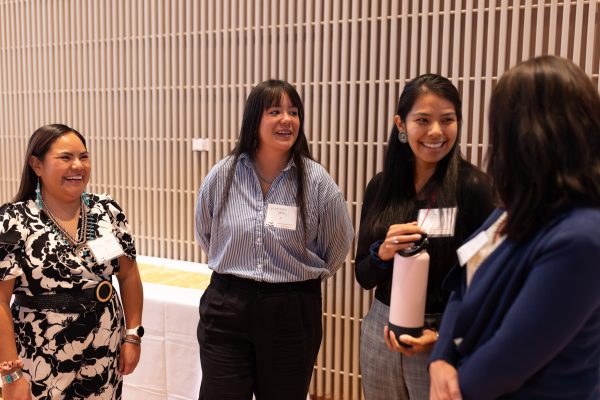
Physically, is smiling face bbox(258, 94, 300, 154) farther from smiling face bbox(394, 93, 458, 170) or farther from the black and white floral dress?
the black and white floral dress

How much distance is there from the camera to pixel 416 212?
1690mm

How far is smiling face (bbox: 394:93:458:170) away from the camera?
5.41 feet

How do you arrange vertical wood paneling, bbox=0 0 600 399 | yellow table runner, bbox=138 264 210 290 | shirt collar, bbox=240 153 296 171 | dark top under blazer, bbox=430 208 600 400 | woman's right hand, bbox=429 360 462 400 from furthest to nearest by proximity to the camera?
yellow table runner, bbox=138 264 210 290 → vertical wood paneling, bbox=0 0 600 399 → shirt collar, bbox=240 153 296 171 → woman's right hand, bbox=429 360 462 400 → dark top under blazer, bbox=430 208 600 400

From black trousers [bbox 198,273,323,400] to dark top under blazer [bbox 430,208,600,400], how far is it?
0.98 meters

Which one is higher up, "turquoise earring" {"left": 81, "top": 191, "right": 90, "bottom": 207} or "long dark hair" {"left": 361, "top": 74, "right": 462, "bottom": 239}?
"long dark hair" {"left": 361, "top": 74, "right": 462, "bottom": 239}

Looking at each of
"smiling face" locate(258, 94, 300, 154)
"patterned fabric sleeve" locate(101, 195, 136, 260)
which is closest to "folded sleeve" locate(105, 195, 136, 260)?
"patterned fabric sleeve" locate(101, 195, 136, 260)

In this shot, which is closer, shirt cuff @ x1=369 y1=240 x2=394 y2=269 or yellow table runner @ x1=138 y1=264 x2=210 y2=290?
shirt cuff @ x1=369 y1=240 x2=394 y2=269

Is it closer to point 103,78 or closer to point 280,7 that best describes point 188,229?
point 103,78

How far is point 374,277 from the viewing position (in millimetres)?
1702

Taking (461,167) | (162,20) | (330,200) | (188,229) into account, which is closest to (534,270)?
(461,167)

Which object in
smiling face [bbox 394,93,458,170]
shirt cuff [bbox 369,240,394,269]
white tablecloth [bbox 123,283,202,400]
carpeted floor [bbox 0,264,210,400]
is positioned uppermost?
smiling face [bbox 394,93,458,170]

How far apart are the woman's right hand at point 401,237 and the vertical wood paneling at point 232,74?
1673mm

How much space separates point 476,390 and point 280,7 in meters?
2.99

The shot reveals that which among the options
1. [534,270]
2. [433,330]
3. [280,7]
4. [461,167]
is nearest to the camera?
[534,270]
